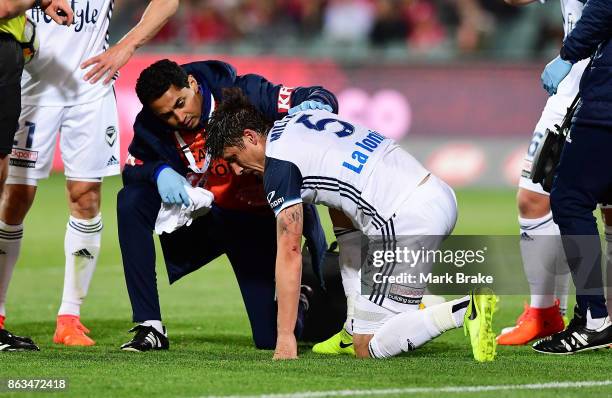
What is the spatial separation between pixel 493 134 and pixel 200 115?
1082 cm

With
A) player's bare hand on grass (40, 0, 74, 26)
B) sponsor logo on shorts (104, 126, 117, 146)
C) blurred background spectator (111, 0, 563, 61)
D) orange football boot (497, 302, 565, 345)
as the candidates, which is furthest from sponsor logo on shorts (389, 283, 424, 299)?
blurred background spectator (111, 0, 563, 61)

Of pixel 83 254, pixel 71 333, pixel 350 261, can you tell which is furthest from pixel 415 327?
pixel 83 254

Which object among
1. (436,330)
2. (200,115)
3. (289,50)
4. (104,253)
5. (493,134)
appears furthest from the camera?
(289,50)

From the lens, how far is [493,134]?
16.8 m

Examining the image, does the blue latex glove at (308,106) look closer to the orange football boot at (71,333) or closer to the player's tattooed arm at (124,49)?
the player's tattooed arm at (124,49)

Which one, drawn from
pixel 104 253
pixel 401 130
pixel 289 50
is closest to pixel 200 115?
pixel 104 253

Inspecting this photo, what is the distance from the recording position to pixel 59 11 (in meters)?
6.46

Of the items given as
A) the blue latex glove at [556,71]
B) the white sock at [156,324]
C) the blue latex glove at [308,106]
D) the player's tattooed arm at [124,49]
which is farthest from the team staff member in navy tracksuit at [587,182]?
the player's tattooed arm at [124,49]

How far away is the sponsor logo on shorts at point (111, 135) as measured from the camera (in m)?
7.20

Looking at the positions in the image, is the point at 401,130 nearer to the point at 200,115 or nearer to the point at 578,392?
the point at 200,115

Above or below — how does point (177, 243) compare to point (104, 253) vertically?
above

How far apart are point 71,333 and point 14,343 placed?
59 cm

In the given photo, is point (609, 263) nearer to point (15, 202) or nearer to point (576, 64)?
point (576, 64)

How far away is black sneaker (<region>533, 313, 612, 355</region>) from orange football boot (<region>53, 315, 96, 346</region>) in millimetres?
2563
